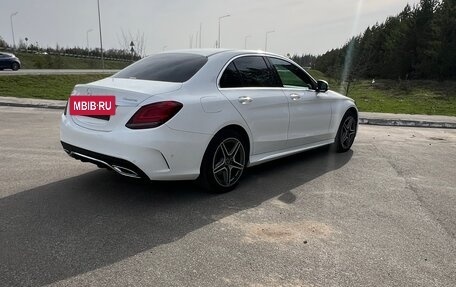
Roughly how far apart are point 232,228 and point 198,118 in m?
1.15

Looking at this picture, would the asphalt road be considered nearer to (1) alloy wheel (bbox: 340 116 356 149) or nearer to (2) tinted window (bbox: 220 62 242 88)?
(1) alloy wheel (bbox: 340 116 356 149)

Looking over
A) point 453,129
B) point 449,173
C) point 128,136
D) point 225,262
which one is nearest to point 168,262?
point 225,262

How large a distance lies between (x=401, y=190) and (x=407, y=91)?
1169 inches

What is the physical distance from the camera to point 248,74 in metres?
5.12

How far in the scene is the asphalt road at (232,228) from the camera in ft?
9.89

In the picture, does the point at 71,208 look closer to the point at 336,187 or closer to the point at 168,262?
the point at 168,262

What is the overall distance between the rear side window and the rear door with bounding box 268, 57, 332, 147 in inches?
8.8

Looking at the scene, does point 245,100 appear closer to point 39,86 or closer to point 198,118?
point 198,118

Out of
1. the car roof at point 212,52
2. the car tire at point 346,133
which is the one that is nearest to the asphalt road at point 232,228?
the car tire at point 346,133

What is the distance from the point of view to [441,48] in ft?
143

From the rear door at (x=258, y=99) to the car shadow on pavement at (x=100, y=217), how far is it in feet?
1.85

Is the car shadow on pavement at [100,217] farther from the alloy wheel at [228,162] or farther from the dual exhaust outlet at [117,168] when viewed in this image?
the dual exhaust outlet at [117,168]

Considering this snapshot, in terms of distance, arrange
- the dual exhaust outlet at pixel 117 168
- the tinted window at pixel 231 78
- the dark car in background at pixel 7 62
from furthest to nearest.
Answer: the dark car in background at pixel 7 62 < the tinted window at pixel 231 78 < the dual exhaust outlet at pixel 117 168

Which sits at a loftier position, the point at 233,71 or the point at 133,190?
the point at 233,71
